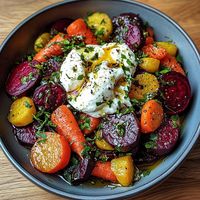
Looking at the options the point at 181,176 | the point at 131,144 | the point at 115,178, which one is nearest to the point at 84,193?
the point at 115,178

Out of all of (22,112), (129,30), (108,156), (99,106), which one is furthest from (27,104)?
(129,30)

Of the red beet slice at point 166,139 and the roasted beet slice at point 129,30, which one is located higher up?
the roasted beet slice at point 129,30

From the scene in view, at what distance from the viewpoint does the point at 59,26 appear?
8.55 feet

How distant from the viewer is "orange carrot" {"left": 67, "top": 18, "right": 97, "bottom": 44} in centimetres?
253

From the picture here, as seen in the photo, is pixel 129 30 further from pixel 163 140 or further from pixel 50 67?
pixel 163 140

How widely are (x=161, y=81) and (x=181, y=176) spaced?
1.63ft

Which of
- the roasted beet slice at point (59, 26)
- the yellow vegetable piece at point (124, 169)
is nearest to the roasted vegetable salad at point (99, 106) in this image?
the yellow vegetable piece at point (124, 169)

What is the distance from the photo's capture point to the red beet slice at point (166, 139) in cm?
221

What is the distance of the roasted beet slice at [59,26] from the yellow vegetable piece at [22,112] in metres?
0.47

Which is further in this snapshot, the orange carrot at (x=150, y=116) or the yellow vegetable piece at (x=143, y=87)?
the yellow vegetable piece at (x=143, y=87)

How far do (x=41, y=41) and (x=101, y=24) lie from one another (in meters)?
0.35

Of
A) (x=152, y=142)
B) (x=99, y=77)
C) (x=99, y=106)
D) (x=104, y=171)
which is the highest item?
(x=99, y=77)

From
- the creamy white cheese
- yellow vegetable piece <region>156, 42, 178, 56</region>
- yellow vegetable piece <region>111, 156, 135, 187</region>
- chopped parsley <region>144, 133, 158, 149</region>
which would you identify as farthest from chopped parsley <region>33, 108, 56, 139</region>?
yellow vegetable piece <region>156, 42, 178, 56</region>

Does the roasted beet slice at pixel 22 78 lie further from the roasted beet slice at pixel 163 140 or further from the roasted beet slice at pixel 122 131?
the roasted beet slice at pixel 163 140
